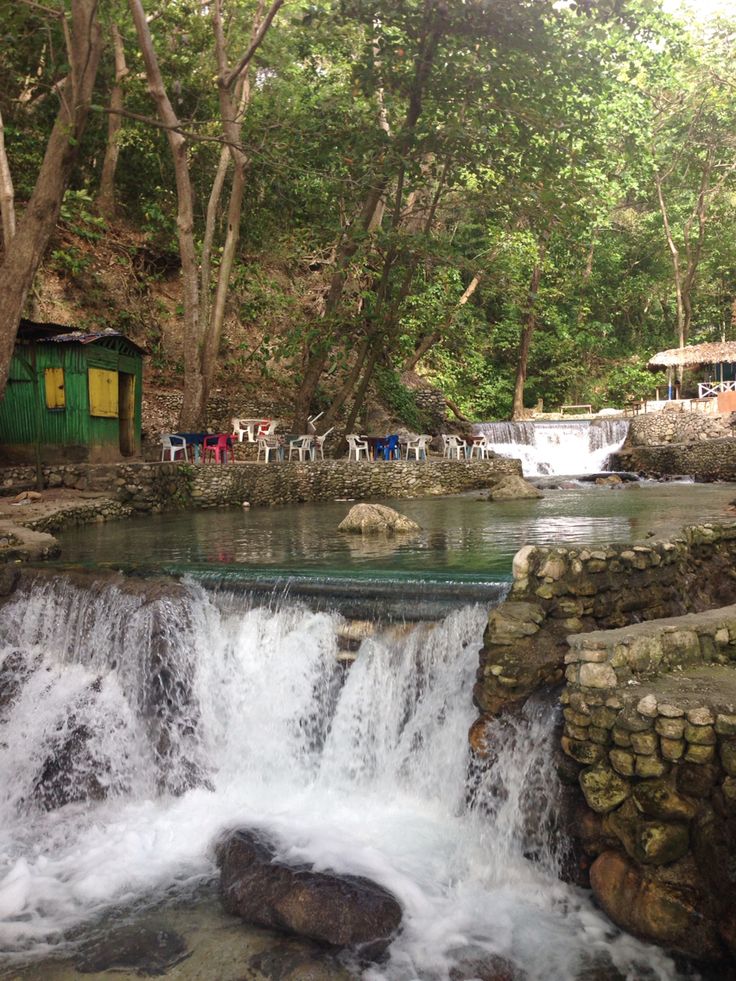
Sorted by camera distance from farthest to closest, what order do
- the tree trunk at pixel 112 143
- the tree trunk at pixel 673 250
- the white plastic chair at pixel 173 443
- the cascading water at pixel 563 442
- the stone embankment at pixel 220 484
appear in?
the tree trunk at pixel 673 250 < the cascading water at pixel 563 442 < the tree trunk at pixel 112 143 < the white plastic chair at pixel 173 443 < the stone embankment at pixel 220 484

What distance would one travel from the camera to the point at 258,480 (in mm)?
16047

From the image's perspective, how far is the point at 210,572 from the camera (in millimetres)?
7895

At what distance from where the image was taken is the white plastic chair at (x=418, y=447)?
20.8m

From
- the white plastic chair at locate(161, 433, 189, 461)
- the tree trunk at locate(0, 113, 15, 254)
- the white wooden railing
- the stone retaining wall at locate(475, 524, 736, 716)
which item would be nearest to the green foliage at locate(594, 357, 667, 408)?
the white wooden railing

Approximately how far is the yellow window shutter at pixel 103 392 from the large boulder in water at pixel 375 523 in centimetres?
771

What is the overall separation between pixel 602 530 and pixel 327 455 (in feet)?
38.0

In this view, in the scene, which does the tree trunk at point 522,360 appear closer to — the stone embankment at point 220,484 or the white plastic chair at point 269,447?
the stone embankment at point 220,484

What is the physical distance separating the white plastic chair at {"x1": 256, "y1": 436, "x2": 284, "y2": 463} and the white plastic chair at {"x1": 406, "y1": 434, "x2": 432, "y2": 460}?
405 cm

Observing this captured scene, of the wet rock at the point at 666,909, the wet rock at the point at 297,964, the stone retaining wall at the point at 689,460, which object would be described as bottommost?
the wet rock at the point at 297,964

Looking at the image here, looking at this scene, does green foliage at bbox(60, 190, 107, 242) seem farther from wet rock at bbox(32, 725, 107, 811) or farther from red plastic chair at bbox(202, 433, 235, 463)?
wet rock at bbox(32, 725, 107, 811)

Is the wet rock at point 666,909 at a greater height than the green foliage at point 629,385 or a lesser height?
lesser

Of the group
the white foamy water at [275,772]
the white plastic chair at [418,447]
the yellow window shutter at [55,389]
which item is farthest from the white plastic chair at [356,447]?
the white foamy water at [275,772]

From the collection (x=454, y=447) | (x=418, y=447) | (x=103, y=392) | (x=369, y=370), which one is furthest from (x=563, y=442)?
(x=103, y=392)

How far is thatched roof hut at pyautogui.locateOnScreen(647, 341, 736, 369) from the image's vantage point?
2762 cm
